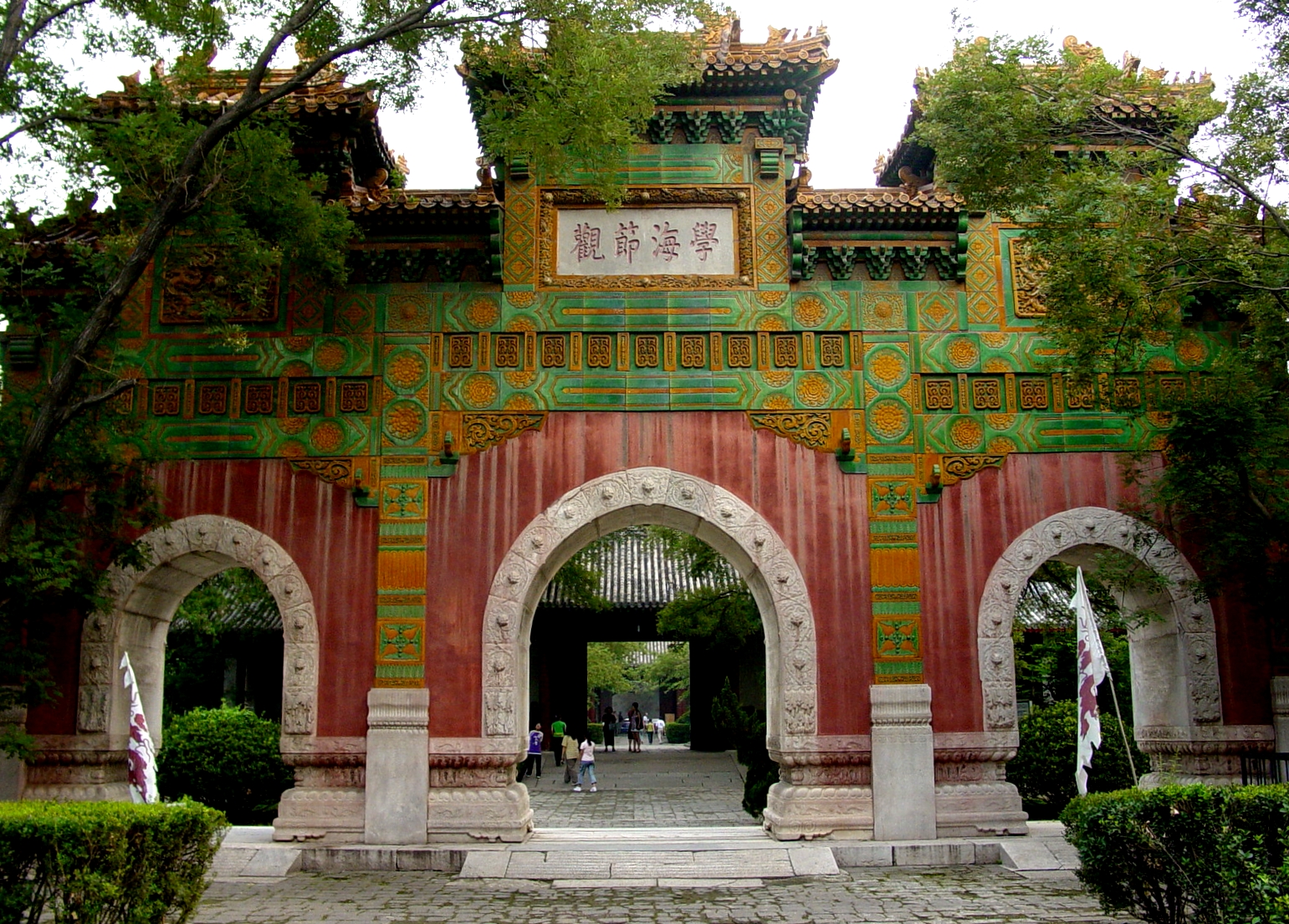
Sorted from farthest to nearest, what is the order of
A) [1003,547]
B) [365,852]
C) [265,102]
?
[1003,547] < [365,852] < [265,102]

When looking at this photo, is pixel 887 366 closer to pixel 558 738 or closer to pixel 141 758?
pixel 141 758

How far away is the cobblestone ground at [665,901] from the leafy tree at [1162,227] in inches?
140

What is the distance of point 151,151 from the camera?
8.82 metres

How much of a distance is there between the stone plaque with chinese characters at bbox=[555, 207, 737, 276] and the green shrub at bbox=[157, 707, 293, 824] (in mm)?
6879

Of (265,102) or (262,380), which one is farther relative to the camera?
(262,380)

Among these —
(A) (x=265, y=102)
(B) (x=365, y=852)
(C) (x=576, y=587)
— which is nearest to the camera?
(A) (x=265, y=102)

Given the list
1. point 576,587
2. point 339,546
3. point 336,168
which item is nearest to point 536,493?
point 339,546

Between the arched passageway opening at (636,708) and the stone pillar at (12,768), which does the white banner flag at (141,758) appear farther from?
the arched passageway opening at (636,708)

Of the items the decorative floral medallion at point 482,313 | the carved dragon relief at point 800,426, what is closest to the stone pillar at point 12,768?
the decorative floral medallion at point 482,313

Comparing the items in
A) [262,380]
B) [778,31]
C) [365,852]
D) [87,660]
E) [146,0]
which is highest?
[778,31]

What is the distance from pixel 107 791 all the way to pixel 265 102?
6.50 metres

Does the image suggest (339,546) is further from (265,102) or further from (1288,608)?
(1288,608)

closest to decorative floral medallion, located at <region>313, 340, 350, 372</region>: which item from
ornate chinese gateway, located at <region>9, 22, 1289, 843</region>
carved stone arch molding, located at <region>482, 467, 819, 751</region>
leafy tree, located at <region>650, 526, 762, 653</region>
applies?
ornate chinese gateway, located at <region>9, 22, 1289, 843</region>

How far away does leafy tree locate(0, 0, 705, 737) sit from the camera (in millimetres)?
8445
